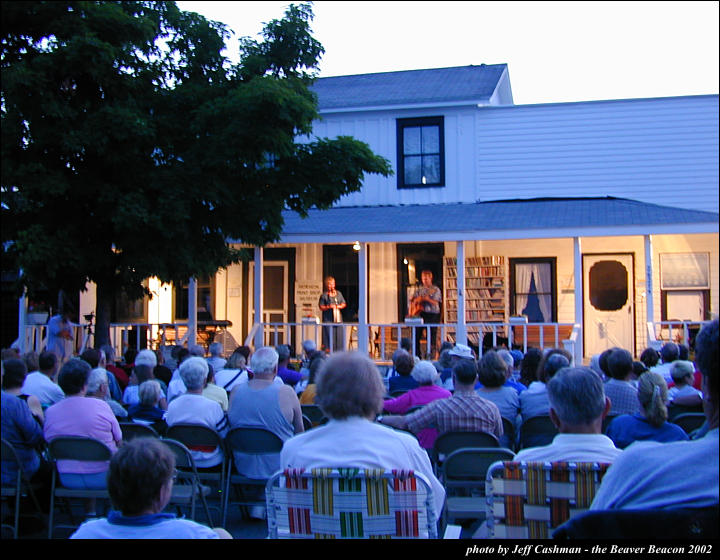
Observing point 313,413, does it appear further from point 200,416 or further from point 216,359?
point 216,359

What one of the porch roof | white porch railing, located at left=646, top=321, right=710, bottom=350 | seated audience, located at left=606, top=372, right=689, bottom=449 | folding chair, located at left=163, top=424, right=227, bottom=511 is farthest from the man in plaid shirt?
the porch roof

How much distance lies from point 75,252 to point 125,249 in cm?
74

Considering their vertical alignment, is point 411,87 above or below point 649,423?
above

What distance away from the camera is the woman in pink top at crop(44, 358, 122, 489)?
17.1ft

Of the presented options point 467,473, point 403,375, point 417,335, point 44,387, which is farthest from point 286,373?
point 417,335

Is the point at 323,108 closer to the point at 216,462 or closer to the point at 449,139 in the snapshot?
the point at 449,139

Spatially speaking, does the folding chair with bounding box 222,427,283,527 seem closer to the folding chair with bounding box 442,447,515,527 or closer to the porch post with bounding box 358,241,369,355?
the folding chair with bounding box 442,447,515,527

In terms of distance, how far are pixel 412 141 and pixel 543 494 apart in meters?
14.4

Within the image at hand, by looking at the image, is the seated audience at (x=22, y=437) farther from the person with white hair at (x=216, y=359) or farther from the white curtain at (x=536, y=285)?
the white curtain at (x=536, y=285)

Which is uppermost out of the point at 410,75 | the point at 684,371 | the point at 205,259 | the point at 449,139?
the point at 410,75

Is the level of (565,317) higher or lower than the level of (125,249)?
lower

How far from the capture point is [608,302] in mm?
16094

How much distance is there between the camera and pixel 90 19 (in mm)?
10734

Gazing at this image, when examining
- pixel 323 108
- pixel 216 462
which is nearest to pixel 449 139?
pixel 323 108
